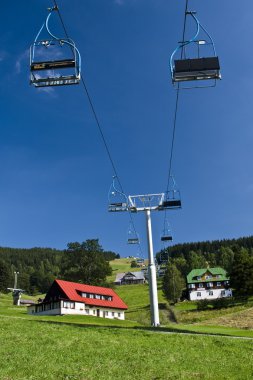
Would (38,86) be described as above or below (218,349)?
above

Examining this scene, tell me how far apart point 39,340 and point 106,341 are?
3.53 meters

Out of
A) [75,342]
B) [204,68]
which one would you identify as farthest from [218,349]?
[204,68]

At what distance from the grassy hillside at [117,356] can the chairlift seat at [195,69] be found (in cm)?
1116

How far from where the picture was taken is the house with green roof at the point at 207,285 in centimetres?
14312

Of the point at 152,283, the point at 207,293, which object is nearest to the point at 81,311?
the point at 152,283

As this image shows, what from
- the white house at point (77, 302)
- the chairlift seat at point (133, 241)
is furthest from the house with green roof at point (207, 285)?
the chairlift seat at point (133, 241)

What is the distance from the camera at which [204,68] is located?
16969 mm

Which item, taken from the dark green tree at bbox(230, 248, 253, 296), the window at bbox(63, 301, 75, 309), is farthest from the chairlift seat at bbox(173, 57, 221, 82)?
the dark green tree at bbox(230, 248, 253, 296)

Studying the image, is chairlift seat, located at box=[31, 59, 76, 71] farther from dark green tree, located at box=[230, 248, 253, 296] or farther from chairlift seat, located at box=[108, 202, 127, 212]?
dark green tree, located at box=[230, 248, 253, 296]

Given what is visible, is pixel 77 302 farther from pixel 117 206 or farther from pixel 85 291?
pixel 117 206

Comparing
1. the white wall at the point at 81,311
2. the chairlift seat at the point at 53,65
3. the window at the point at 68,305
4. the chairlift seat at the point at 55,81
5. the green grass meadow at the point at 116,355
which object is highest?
the chairlift seat at the point at 53,65

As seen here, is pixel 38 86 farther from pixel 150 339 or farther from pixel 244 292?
pixel 244 292

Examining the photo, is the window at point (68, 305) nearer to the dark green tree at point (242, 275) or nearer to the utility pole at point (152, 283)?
→ the dark green tree at point (242, 275)

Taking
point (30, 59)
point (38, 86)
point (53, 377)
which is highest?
point (30, 59)
